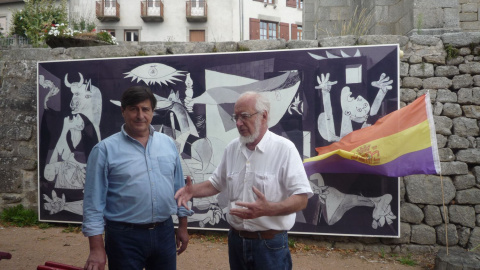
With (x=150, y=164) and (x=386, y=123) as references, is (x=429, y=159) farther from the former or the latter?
(x=150, y=164)

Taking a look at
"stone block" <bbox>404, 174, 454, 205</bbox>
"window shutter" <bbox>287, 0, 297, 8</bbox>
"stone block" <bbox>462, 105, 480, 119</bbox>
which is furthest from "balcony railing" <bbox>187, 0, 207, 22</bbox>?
"stone block" <bbox>404, 174, 454, 205</bbox>

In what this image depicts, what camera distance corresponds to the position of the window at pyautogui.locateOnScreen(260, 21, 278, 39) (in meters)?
27.6

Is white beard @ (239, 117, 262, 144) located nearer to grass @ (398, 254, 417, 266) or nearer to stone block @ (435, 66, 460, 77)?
grass @ (398, 254, 417, 266)

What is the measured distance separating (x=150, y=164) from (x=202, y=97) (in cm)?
327

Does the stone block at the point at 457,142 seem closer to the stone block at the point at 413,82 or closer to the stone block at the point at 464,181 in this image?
the stone block at the point at 464,181

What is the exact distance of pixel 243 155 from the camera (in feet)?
8.73

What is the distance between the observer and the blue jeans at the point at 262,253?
2.48 metres

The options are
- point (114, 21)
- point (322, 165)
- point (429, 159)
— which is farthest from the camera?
point (114, 21)

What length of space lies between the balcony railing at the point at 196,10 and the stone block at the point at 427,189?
22.9 meters

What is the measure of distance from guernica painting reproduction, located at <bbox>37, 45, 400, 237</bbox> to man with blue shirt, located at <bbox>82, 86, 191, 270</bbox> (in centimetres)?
308

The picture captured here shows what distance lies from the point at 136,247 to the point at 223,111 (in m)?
3.45

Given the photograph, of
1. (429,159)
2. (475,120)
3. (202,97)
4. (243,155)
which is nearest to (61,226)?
(202,97)

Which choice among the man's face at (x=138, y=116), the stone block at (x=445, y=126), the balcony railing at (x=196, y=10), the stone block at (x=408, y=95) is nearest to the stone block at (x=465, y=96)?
the stone block at (x=445, y=126)

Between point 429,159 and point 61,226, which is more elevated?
point 429,159
